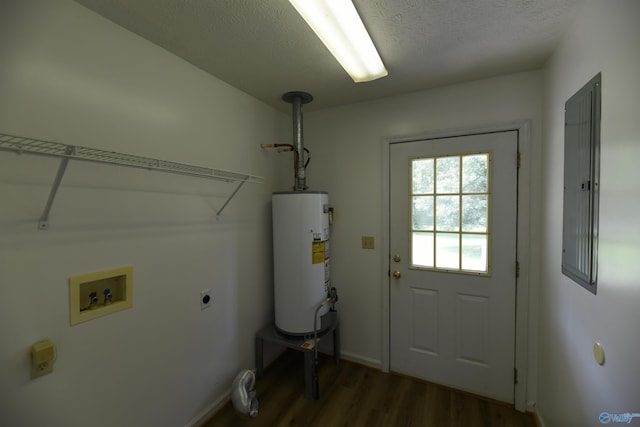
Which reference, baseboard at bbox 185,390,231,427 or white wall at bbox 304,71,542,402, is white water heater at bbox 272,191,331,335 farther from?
baseboard at bbox 185,390,231,427

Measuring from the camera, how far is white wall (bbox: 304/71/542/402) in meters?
1.92

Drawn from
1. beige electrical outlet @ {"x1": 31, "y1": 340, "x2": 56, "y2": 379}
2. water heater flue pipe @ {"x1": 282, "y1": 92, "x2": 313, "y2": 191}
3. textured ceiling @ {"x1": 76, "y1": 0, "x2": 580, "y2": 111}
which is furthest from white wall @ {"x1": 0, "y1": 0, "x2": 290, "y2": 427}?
water heater flue pipe @ {"x1": 282, "y1": 92, "x2": 313, "y2": 191}

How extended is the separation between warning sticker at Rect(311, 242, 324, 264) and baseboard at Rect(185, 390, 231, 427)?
3.77 feet

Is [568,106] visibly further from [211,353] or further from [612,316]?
[211,353]

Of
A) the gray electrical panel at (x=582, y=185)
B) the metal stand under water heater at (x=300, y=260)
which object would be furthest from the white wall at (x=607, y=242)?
the metal stand under water heater at (x=300, y=260)

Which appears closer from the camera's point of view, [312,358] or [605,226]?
[605,226]

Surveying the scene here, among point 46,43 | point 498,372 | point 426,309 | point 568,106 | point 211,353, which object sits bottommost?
point 498,372

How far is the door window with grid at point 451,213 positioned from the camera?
1.85m

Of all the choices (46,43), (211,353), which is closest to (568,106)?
(46,43)

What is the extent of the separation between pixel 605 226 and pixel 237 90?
2.22 m

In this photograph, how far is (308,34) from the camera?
52.5 inches

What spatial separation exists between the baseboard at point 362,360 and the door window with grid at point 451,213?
36.7 inches

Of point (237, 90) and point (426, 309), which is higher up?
point (237, 90)

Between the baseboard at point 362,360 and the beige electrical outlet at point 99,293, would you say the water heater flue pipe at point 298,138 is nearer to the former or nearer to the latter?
the beige electrical outlet at point 99,293
